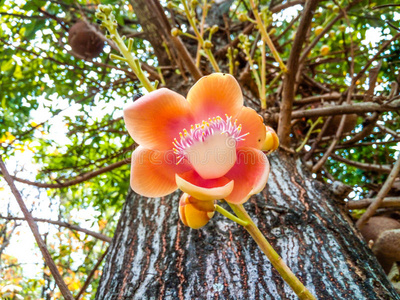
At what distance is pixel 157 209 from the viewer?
154 centimetres

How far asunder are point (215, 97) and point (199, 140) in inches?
4.3

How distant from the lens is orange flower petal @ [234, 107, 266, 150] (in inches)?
27.6

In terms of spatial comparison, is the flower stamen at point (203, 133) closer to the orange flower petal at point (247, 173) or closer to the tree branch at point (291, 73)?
the orange flower petal at point (247, 173)

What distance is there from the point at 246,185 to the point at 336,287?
464 mm

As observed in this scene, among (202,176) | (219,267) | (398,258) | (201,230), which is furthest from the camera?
(398,258)

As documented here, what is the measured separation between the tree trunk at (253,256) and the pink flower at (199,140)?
1.32 ft

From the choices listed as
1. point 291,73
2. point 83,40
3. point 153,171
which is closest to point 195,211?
point 153,171

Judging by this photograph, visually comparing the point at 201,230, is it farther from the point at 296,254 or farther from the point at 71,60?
the point at 71,60

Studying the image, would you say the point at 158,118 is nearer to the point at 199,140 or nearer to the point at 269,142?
the point at 199,140

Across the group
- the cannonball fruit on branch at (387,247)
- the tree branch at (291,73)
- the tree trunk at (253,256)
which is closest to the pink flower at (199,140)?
the tree trunk at (253,256)

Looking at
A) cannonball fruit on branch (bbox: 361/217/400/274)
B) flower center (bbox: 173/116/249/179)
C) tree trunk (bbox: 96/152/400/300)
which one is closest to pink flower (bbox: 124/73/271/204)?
flower center (bbox: 173/116/249/179)

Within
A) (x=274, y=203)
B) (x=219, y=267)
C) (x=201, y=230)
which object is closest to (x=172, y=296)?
(x=219, y=267)

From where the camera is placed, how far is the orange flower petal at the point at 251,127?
70 cm

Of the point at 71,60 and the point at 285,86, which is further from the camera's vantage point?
the point at 71,60
